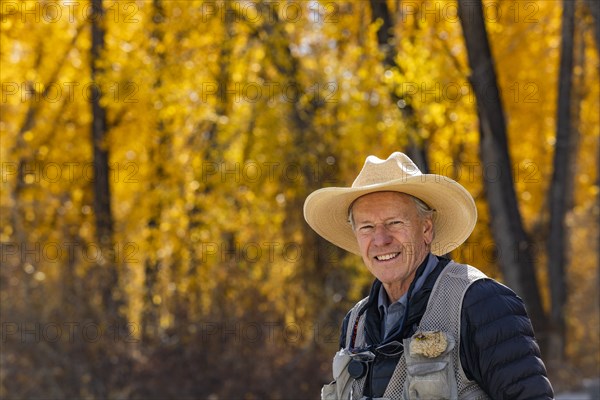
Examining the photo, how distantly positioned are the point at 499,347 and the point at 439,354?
183 millimetres

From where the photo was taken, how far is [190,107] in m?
13.8

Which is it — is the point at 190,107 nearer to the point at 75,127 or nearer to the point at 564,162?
the point at 75,127

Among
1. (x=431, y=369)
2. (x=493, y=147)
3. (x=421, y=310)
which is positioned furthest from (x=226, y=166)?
(x=431, y=369)

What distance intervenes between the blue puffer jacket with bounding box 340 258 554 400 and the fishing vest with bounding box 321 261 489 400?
0.09ft

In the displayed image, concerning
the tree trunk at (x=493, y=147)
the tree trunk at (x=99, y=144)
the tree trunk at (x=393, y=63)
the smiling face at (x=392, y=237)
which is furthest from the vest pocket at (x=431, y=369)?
the tree trunk at (x=99, y=144)

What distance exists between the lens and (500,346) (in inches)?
136

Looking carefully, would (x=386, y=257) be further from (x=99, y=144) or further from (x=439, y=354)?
(x=99, y=144)

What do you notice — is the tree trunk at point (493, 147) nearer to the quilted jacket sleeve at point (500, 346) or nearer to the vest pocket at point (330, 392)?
the vest pocket at point (330, 392)

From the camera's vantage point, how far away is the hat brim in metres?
4.00

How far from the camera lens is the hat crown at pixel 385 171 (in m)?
3.99

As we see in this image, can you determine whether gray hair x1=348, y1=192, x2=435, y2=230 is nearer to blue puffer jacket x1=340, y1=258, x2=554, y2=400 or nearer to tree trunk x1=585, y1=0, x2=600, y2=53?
blue puffer jacket x1=340, y1=258, x2=554, y2=400

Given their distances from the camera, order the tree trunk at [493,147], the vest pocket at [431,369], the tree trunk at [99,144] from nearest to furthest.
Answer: the vest pocket at [431,369] < the tree trunk at [493,147] < the tree trunk at [99,144]

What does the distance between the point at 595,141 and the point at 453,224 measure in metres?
16.9

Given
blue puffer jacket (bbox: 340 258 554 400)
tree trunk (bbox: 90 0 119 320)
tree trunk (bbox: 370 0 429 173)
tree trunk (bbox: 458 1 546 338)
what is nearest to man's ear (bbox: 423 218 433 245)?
blue puffer jacket (bbox: 340 258 554 400)
